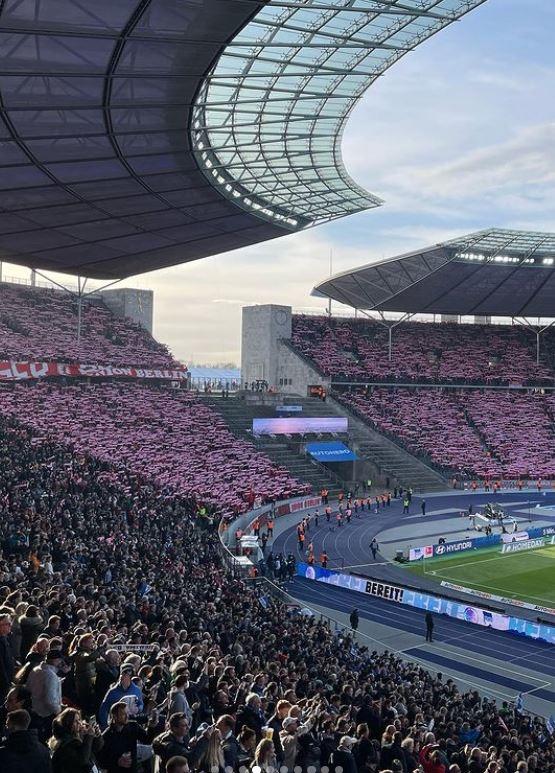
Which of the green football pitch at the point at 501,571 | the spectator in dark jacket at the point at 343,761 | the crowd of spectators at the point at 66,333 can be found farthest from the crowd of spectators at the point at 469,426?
the spectator in dark jacket at the point at 343,761

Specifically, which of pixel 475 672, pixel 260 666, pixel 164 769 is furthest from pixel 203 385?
pixel 164 769

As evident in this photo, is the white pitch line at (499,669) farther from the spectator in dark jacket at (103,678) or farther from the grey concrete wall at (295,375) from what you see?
the grey concrete wall at (295,375)

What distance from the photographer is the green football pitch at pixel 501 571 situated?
30.2 meters

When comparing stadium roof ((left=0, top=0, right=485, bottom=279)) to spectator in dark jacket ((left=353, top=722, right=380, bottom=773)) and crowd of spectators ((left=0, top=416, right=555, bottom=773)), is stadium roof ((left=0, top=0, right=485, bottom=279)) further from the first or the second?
spectator in dark jacket ((left=353, top=722, right=380, bottom=773))

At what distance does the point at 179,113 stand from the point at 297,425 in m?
35.0

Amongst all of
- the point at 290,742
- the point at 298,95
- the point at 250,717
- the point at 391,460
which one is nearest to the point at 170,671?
the point at 250,717

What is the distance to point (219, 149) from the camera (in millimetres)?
26641

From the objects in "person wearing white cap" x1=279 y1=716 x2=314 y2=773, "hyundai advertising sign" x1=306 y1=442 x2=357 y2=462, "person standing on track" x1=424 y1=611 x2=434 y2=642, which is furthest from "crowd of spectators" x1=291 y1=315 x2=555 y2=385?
"person wearing white cap" x1=279 y1=716 x2=314 y2=773

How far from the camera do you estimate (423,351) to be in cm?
7306

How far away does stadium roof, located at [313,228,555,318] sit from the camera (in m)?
57.4

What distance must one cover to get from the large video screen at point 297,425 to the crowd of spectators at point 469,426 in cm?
358

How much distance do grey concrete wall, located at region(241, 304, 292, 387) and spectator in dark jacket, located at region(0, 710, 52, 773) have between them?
203ft

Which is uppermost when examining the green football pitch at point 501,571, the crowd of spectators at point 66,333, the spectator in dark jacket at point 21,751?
the crowd of spectators at point 66,333

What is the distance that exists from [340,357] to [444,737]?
5612 centimetres
